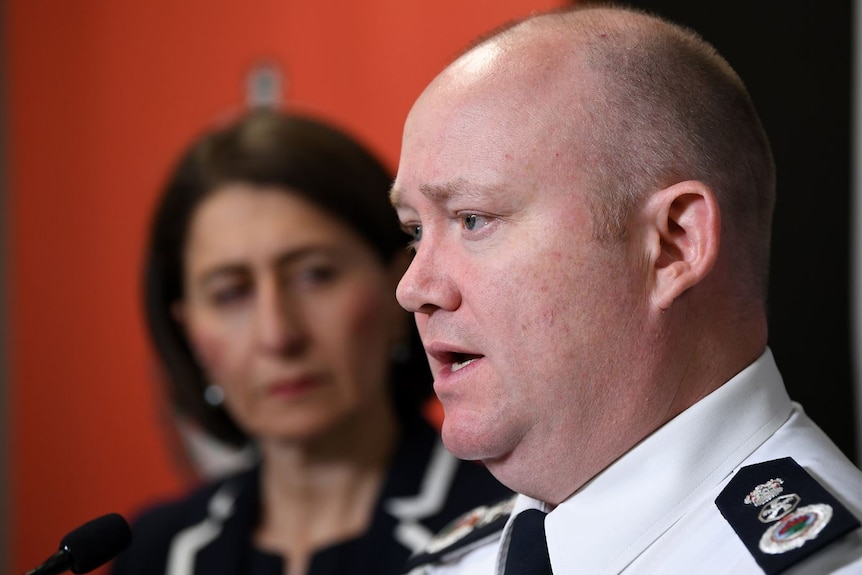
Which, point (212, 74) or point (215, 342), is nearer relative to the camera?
point (215, 342)

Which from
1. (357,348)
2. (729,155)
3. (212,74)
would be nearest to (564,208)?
(729,155)

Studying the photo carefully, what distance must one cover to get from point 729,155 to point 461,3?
3.85 feet

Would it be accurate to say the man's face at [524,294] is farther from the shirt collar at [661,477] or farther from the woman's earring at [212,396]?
the woman's earring at [212,396]

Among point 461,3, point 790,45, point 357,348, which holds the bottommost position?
point 357,348

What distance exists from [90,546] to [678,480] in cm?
50

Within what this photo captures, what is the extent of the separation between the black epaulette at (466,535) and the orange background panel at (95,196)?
4.35ft

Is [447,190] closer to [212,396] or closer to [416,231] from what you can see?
[416,231]

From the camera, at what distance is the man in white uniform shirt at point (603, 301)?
2.79 feet

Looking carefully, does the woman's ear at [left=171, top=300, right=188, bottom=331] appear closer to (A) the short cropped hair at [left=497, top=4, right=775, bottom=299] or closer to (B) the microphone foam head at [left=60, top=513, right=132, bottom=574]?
(B) the microphone foam head at [left=60, top=513, right=132, bottom=574]

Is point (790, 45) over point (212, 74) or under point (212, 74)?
under

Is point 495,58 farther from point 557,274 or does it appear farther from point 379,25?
point 379,25

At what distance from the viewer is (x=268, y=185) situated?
1657mm

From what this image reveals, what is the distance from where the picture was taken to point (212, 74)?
243 cm

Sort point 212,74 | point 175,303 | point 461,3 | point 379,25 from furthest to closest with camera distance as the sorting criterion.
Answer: point 212,74, point 379,25, point 461,3, point 175,303
